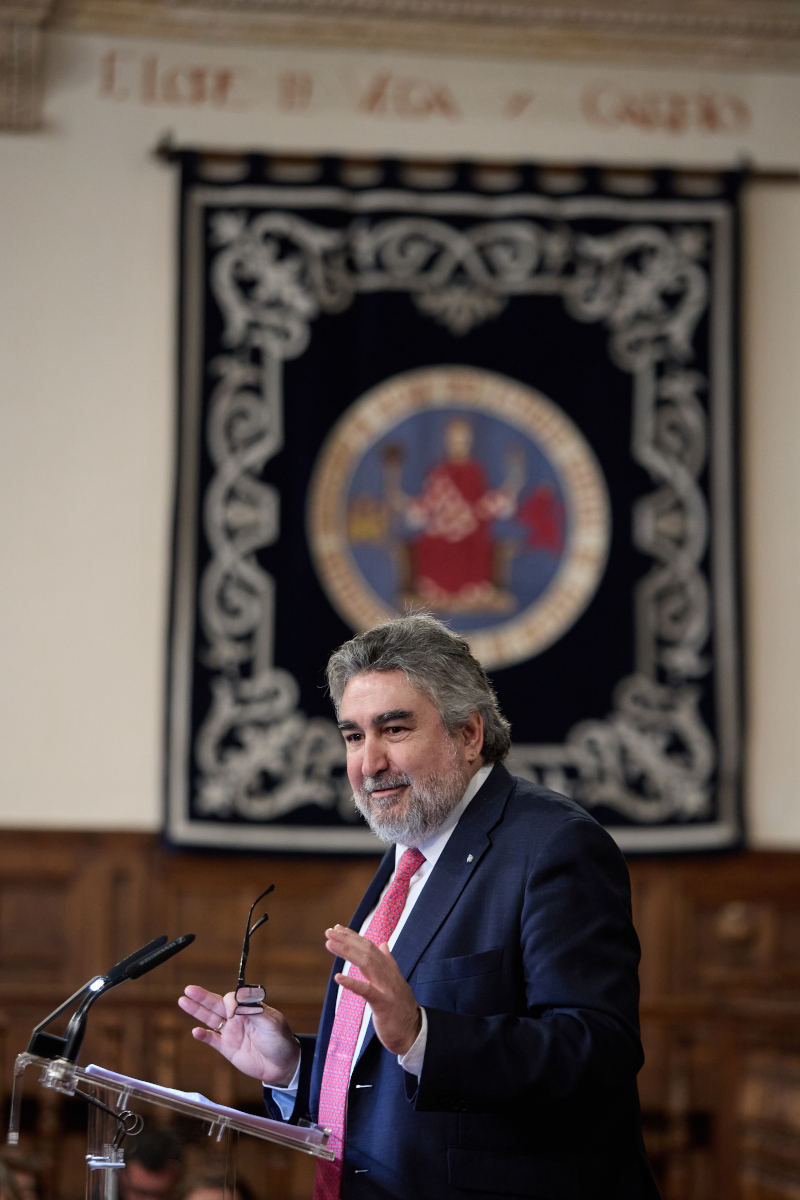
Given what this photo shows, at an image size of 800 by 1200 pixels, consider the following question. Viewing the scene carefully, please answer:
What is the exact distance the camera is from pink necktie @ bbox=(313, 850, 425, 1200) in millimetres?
2312

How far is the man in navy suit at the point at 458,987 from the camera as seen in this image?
2006 millimetres

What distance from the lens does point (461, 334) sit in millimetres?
6141

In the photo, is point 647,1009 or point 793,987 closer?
point 647,1009

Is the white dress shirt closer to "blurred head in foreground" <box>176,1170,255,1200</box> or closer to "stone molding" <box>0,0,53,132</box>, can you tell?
"blurred head in foreground" <box>176,1170,255,1200</box>

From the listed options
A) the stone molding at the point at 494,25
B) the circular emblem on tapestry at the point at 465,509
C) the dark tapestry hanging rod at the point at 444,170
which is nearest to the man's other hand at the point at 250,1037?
the circular emblem on tapestry at the point at 465,509

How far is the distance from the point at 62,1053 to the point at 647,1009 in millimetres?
3337

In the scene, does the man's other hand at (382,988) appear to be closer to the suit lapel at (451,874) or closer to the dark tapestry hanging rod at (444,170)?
the suit lapel at (451,874)

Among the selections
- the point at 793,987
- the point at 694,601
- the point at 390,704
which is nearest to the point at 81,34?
the point at 694,601

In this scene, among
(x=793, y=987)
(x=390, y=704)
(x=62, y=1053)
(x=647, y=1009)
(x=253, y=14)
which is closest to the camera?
(x=62, y=1053)

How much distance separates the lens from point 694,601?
6055mm

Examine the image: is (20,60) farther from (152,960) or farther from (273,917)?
(152,960)

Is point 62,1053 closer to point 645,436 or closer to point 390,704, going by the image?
point 390,704

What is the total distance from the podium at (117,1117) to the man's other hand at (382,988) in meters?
0.24

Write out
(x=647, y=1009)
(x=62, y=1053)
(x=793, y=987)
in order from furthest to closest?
(x=793, y=987) → (x=647, y=1009) → (x=62, y=1053)
